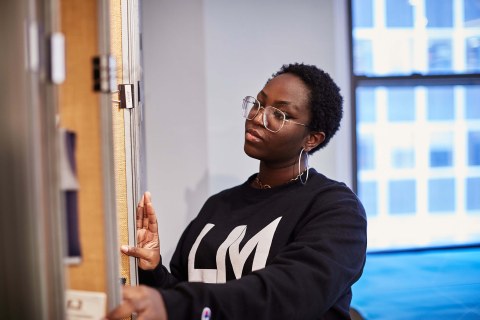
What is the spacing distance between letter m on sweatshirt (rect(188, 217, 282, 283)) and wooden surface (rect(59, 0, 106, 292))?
25.5 inches

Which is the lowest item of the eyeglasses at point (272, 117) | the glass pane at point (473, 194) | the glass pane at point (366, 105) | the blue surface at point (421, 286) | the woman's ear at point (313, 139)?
the blue surface at point (421, 286)

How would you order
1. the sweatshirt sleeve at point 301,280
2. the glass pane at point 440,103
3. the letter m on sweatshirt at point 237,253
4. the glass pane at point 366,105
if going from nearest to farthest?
the sweatshirt sleeve at point 301,280 → the letter m on sweatshirt at point 237,253 → the glass pane at point 366,105 → the glass pane at point 440,103

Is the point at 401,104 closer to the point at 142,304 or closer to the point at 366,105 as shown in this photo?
the point at 366,105

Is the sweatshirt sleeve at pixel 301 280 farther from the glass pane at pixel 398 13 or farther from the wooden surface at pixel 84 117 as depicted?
the glass pane at pixel 398 13

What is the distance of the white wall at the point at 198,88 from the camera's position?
10.6ft

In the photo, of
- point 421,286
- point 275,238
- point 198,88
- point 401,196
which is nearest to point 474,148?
point 401,196

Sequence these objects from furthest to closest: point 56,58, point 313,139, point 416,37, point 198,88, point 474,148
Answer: point 474,148, point 416,37, point 198,88, point 313,139, point 56,58

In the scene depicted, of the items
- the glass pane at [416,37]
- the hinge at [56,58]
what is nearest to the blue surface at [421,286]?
the glass pane at [416,37]

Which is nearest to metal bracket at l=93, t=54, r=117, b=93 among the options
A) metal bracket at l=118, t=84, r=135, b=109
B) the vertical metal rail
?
the vertical metal rail

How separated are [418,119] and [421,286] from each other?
1398mm

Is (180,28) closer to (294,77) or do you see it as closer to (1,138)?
(294,77)

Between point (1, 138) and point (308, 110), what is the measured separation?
101cm

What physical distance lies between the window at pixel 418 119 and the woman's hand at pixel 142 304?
3.33 meters

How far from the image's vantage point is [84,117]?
0.59m
